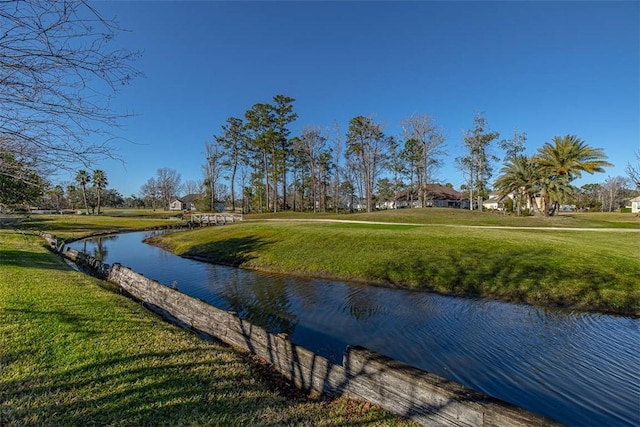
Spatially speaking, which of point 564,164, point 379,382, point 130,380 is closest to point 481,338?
point 379,382

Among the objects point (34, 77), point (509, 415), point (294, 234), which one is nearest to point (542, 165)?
point (294, 234)

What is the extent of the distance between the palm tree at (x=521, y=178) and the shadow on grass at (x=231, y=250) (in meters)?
29.8

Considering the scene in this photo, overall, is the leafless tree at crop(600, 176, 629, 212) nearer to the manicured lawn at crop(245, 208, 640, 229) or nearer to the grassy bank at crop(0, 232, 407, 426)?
the manicured lawn at crop(245, 208, 640, 229)

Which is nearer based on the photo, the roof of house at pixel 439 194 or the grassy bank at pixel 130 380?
the grassy bank at pixel 130 380

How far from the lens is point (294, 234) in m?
18.9

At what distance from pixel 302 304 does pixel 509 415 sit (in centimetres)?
701

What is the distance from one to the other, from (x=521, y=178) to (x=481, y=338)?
109ft

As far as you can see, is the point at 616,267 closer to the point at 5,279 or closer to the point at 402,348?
the point at 402,348

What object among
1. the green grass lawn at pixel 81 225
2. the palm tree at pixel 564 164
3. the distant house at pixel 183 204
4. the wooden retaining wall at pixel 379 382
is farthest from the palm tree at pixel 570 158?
the distant house at pixel 183 204

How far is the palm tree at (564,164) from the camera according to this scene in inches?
1140

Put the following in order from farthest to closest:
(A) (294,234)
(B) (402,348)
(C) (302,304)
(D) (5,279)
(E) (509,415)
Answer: (A) (294,234) → (C) (302,304) → (D) (5,279) → (B) (402,348) → (E) (509,415)

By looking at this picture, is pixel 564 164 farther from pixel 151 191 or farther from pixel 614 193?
pixel 151 191

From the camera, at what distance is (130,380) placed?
387cm

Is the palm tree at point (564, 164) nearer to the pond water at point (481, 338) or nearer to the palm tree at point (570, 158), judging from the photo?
the palm tree at point (570, 158)
